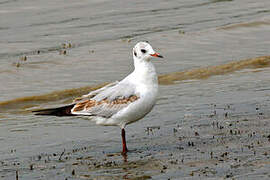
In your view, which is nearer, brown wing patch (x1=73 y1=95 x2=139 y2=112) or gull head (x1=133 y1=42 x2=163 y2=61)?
brown wing patch (x1=73 y1=95 x2=139 y2=112)

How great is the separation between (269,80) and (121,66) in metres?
3.91

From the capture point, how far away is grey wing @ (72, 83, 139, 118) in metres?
8.27

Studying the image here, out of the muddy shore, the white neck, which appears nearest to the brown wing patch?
the white neck

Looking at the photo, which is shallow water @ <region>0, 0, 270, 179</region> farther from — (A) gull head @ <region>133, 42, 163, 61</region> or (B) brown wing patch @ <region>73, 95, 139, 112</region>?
(A) gull head @ <region>133, 42, 163, 61</region>

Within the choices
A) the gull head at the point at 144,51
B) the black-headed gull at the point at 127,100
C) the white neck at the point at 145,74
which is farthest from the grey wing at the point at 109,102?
the gull head at the point at 144,51

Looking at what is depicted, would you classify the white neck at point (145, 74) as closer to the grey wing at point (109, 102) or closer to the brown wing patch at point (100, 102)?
the grey wing at point (109, 102)

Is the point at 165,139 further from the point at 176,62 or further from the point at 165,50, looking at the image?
the point at 165,50

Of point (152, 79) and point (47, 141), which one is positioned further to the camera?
point (47, 141)

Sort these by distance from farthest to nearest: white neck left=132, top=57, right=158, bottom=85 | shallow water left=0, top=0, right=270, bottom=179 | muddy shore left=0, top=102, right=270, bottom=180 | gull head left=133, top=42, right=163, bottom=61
→ shallow water left=0, top=0, right=270, bottom=179 → gull head left=133, top=42, right=163, bottom=61 → white neck left=132, top=57, right=158, bottom=85 → muddy shore left=0, top=102, right=270, bottom=180

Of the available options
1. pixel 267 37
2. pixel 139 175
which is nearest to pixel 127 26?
pixel 267 37

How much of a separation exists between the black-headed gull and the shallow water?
435 millimetres

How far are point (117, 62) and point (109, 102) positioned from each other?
6.81m

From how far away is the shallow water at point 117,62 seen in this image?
31.1ft

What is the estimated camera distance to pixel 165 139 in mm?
8539
